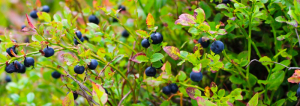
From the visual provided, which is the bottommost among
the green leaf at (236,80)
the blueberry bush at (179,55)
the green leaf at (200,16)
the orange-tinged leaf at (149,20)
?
the green leaf at (236,80)

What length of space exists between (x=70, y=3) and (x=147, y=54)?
0.73 m

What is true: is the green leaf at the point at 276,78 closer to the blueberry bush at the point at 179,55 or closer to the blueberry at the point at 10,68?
the blueberry bush at the point at 179,55

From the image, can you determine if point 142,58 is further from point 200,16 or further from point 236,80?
point 236,80

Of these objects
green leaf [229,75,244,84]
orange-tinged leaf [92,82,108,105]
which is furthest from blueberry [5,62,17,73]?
green leaf [229,75,244,84]

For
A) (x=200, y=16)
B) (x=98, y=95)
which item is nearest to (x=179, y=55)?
(x=200, y=16)

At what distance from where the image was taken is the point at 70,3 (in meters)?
1.48

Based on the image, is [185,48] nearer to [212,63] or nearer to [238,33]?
[238,33]

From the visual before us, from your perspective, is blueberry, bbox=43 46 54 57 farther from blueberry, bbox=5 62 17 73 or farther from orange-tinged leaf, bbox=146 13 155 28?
orange-tinged leaf, bbox=146 13 155 28

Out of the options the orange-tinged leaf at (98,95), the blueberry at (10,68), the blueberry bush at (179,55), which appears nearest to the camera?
Result: the orange-tinged leaf at (98,95)

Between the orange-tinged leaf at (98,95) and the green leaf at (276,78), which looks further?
the green leaf at (276,78)

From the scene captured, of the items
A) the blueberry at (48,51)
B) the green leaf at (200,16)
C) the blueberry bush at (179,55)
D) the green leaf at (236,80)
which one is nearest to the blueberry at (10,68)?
the blueberry bush at (179,55)

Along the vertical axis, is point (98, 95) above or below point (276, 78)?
above

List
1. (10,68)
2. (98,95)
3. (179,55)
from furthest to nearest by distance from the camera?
1. (10,68)
2. (179,55)
3. (98,95)

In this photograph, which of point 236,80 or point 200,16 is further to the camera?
point 236,80
